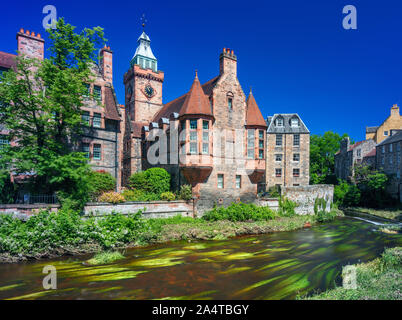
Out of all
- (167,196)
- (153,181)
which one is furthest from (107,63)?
(167,196)

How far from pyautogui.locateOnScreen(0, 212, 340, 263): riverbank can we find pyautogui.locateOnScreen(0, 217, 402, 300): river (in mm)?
787

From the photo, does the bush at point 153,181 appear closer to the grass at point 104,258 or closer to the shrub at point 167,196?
the shrub at point 167,196

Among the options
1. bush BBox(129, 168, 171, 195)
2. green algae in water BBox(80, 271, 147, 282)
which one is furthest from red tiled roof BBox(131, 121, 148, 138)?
green algae in water BBox(80, 271, 147, 282)

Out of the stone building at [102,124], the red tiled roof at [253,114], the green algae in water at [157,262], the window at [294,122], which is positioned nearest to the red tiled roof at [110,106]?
the stone building at [102,124]

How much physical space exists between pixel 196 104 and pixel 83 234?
13969 mm

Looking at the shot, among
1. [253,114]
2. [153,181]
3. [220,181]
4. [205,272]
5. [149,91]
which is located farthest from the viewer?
[149,91]

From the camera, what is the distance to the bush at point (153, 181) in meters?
22.6

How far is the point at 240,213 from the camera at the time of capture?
73.2 ft

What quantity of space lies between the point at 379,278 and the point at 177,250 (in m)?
10.4

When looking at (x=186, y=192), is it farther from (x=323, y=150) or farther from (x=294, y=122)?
(x=323, y=150)

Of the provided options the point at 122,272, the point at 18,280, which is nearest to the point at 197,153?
the point at 122,272

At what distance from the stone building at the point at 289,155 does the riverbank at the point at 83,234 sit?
2116 cm
